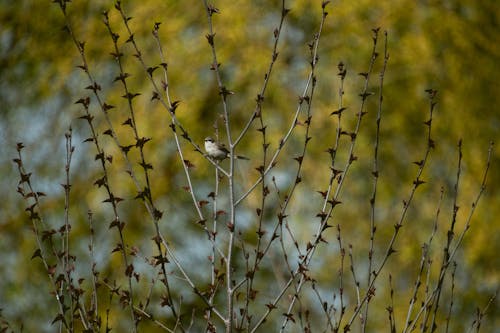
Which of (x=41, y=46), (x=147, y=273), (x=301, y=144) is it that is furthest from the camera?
(x=41, y=46)

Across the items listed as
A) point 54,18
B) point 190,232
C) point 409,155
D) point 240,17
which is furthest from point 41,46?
point 409,155

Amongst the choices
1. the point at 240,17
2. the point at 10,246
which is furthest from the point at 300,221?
the point at 10,246

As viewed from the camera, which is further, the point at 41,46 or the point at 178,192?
the point at 41,46

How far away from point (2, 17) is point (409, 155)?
392 centimetres

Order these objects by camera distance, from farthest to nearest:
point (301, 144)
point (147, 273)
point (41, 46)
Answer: point (41, 46), point (301, 144), point (147, 273)

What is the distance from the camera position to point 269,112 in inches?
291

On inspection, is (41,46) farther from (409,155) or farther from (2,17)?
(409,155)

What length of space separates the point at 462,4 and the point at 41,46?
3754 millimetres

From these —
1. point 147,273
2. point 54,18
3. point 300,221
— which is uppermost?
point 54,18

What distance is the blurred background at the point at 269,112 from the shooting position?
6.89m

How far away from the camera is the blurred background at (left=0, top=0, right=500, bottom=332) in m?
6.89

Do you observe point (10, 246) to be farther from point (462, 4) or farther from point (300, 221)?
point (462, 4)

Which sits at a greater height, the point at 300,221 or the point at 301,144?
the point at 301,144

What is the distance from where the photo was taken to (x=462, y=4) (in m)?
7.63
